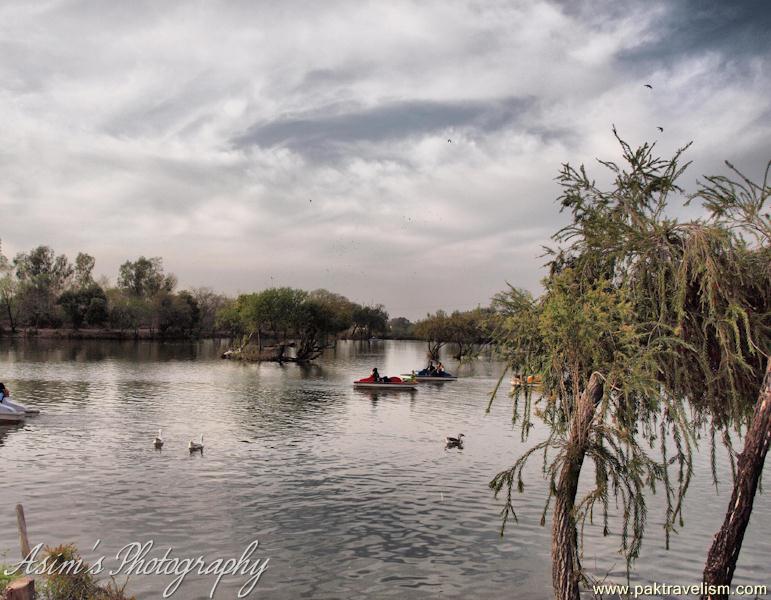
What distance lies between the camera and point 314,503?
1914cm

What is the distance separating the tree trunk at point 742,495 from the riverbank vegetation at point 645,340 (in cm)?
2

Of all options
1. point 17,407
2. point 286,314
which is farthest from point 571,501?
point 286,314

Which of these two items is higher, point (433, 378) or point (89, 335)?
point (89, 335)

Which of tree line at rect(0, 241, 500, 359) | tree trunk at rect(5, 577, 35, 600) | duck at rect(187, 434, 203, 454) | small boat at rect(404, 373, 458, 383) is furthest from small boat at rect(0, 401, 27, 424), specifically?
tree line at rect(0, 241, 500, 359)

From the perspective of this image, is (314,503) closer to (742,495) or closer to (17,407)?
(742,495)

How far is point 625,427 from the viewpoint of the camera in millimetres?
10188

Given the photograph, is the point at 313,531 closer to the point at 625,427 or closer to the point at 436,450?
the point at 625,427

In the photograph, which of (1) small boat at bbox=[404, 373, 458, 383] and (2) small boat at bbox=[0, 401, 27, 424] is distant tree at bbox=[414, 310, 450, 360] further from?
(2) small boat at bbox=[0, 401, 27, 424]

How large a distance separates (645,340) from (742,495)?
113 inches

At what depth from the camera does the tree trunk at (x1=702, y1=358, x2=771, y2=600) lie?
30.1 ft

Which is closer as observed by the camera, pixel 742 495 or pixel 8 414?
pixel 742 495

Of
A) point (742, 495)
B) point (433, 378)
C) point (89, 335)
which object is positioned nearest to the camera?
point (742, 495)

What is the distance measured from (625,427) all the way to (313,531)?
32.1 ft

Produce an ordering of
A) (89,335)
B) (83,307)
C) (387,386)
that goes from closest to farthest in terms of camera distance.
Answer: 1. (387,386)
2. (83,307)
3. (89,335)
